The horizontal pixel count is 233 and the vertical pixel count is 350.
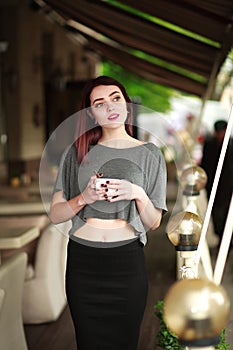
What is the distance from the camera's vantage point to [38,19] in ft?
32.7

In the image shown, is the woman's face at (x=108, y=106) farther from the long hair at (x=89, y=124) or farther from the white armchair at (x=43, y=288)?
the white armchair at (x=43, y=288)

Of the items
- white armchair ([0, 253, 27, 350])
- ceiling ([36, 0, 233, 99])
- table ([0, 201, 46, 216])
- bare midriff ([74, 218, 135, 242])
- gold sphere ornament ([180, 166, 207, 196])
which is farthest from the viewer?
table ([0, 201, 46, 216])

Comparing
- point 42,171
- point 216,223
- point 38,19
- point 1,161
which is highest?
point 42,171

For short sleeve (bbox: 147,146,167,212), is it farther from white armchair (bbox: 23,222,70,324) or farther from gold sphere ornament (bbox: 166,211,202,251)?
white armchair (bbox: 23,222,70,324)

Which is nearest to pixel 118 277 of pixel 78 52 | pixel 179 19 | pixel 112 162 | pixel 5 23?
pixel 112 162

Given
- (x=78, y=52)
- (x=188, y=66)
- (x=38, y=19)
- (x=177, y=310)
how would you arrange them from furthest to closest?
(x=78, y=52) < (x=38, y=19) < (x=188, y=66) < (x=177, y=310)

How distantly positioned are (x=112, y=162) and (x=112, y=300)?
52cm

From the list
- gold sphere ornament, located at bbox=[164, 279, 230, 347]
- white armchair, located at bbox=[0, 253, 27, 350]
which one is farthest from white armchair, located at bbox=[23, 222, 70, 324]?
gold sphere ornament, located at bbox=[164, 279, 230, 347]

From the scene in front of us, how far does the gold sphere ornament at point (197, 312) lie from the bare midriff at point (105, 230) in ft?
2.61

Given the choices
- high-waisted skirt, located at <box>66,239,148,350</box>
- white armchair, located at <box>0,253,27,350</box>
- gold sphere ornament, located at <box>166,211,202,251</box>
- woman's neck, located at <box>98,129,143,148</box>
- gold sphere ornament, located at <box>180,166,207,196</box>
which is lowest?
white armchair, located at <box>0,253,27,350</box>

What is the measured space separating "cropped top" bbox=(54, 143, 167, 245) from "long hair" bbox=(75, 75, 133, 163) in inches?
1.3

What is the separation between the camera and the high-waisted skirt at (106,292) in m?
2.23

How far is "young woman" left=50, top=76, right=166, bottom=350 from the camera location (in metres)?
2.13

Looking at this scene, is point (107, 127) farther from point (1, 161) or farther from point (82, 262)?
point (1, 161)
